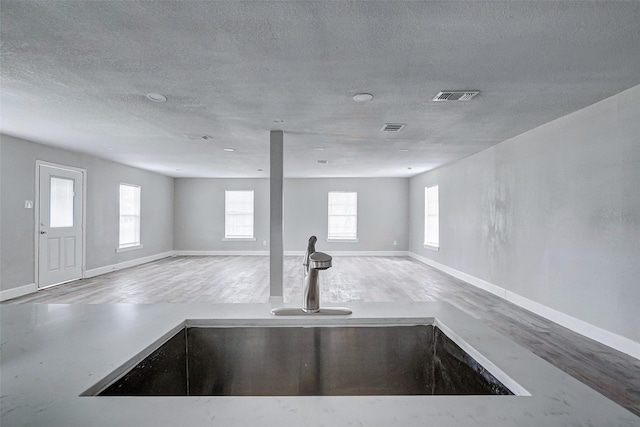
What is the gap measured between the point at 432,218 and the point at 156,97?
7.04 meters

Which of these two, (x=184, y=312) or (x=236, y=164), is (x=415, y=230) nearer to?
(x=236, y=164)

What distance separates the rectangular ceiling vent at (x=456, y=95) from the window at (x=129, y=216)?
7.29 m

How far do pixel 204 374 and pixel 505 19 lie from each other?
246 cm

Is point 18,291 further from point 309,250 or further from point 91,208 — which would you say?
point 309,250

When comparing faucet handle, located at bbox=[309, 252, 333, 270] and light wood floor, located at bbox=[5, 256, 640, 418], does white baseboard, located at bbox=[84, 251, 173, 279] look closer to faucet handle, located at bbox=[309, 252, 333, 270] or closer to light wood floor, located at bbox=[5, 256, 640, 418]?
light wood floor, located at bbox=[5, 256, 640, 418]

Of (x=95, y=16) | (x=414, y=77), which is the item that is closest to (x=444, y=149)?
(x=414, y=77)

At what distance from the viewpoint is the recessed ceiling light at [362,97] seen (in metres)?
3.30

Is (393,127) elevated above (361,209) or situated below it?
above

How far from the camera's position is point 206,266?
8.34 m

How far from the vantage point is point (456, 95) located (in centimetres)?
329

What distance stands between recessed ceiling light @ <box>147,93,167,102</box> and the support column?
1.57m

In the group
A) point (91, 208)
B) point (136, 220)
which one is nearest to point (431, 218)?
point (136, 220)

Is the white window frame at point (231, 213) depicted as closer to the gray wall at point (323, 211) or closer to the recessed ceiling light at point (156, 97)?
the gray wall at point (323, 211)

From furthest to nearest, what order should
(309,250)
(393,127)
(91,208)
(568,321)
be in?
(91,208)
(393,127)
(568,321)
(309,250)
